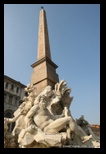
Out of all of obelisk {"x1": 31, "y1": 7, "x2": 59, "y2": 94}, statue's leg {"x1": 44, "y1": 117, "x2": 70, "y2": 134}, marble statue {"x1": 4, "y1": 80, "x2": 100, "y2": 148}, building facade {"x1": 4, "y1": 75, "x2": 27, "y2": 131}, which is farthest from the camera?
building facade {"x1": 4, "y1": 75, "x2": 27, "y2": 131}

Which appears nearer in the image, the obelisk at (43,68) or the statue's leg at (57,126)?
the statue's leg at (57,126)

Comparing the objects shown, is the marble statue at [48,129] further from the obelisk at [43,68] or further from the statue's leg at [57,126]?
the obelisk at [43,68]

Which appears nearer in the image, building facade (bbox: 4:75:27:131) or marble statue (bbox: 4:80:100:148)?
marble statue (bbox: 4:80:100:148)

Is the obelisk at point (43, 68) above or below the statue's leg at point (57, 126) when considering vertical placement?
above

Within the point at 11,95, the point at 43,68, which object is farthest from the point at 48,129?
the point at 11,95

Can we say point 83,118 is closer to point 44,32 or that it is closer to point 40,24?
point 44,32

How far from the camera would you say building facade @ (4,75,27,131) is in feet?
76.6

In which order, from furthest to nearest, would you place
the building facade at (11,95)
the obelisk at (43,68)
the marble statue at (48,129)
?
the building facade at (11,95)
the obelisk at (43,68)
the marble statue at (48,129)

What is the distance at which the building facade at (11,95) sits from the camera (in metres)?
23.3

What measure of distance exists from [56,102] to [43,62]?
2408 millimetres

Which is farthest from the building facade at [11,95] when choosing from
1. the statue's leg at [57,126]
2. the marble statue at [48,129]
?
the statue's leg at [57,126]

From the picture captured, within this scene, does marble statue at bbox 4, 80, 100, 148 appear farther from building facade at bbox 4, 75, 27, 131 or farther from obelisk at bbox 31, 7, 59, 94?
building facade at bbox 4, 75, 27, 131

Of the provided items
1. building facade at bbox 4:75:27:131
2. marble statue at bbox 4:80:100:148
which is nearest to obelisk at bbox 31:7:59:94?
marble statue at bbox 4:80:100:148
